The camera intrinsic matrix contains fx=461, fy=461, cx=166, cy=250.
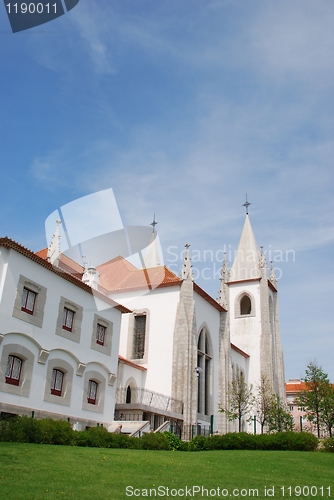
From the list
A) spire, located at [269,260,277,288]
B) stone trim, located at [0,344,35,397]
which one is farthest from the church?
spire, located at [269,260,277,288]

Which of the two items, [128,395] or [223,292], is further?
[223,292]

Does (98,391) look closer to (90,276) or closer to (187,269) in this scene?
(90,276)

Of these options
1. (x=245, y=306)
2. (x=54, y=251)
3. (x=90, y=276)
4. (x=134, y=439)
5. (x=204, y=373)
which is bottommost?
(x=134, y=439)

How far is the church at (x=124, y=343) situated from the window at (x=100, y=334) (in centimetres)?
6

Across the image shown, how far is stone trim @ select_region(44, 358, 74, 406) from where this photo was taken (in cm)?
2195

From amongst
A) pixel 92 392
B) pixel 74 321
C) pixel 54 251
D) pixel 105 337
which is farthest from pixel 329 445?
pixel 54 251

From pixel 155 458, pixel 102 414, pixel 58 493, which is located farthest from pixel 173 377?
pixel 58 493

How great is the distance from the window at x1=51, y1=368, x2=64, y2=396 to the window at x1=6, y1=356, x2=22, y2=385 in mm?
2279

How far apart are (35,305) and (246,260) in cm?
3874

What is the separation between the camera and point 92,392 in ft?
82.6

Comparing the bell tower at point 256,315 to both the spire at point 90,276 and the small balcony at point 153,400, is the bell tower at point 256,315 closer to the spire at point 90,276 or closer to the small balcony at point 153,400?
the small balcony at point 153,400

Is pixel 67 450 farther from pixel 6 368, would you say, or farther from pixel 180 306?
pixel 180 306

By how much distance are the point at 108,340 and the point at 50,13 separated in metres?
20.6

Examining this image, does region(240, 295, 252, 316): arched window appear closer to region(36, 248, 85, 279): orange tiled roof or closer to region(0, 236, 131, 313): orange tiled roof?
region(36, 248, 85, 279): orange tiled roof
